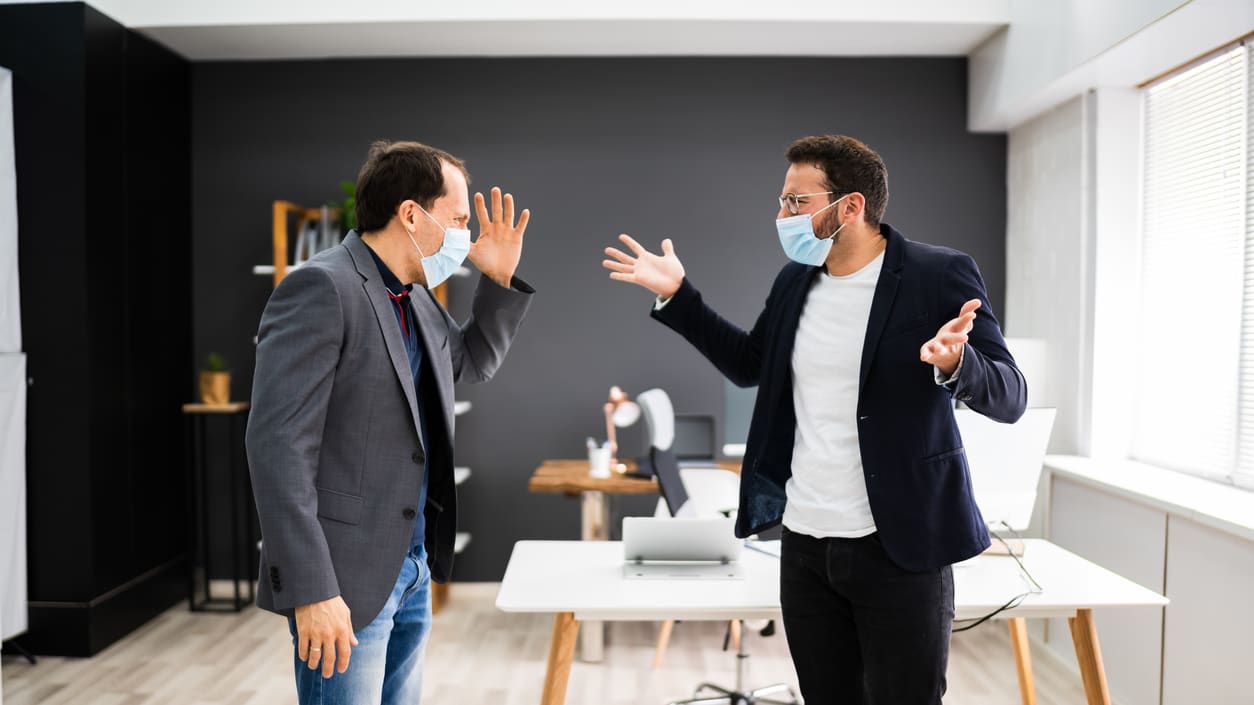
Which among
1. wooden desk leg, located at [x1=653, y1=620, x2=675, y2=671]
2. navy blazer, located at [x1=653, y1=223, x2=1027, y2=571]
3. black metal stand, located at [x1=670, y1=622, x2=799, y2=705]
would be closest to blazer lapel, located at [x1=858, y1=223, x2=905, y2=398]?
navy blazer, located at [x1=653, y1=223, x2=1027, y2=571]

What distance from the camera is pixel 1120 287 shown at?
12.2ft

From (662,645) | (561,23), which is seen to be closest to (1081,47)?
(561,23)

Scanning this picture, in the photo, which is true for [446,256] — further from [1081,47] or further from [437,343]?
[1081,47]

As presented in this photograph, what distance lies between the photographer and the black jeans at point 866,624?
1624 mm

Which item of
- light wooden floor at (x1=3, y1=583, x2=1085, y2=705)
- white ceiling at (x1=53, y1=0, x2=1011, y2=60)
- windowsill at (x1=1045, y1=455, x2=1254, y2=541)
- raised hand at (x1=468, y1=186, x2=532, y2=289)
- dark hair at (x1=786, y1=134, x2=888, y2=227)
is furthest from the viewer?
white ceiling at (x1=53, y1=0, x2=1011, y2=60)

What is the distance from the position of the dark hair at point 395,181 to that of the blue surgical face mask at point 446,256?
7 cm

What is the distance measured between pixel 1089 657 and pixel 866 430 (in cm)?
111

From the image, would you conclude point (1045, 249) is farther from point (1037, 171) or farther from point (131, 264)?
point (131, 264)

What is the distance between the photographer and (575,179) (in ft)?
15.1

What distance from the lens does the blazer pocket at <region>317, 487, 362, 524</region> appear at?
1417 mm

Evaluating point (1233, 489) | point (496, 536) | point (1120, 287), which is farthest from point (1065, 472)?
point (496, 536)

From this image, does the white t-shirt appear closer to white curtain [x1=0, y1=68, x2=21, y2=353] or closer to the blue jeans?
the blue jeans

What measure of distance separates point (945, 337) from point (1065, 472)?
244 cm

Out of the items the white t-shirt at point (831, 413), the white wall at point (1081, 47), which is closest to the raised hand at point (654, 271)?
the white t-shirt at point (831, 413)
